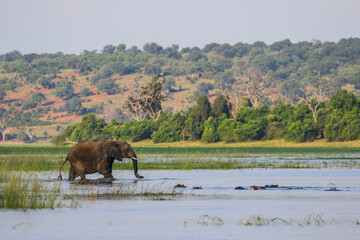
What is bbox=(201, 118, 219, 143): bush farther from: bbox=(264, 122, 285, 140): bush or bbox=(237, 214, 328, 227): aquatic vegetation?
bbox=(237, 214, 328, 227): aquatic vegetation

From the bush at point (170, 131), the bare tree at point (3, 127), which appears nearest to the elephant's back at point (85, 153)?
the bush at point (170, 131)

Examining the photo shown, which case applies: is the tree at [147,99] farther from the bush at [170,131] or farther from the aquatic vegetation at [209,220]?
the aquatic vegetation at [209,220]

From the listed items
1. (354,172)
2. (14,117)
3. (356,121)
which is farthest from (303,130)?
(14,117)

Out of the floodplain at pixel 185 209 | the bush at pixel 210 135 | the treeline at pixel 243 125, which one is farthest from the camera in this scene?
the bush at pixel 210 135

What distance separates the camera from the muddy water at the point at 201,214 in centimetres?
1648

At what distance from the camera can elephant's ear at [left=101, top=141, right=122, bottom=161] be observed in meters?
30.8

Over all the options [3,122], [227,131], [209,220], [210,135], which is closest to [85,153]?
[209,220]

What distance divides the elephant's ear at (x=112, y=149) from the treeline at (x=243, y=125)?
2334 inches

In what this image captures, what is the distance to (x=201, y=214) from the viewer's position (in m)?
19.8

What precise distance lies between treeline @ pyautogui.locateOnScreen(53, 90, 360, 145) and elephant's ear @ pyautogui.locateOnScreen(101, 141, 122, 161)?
59.3m

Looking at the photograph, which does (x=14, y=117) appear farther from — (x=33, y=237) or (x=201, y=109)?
(x=33, y=237)

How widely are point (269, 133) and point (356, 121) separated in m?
13.1

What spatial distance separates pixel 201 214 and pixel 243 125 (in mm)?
77576

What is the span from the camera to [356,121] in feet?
285
